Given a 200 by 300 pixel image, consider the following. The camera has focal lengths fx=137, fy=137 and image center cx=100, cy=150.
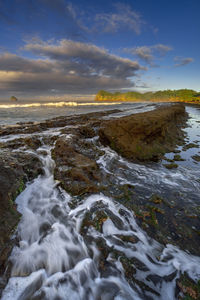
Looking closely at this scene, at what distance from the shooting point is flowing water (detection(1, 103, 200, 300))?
249 centimetres

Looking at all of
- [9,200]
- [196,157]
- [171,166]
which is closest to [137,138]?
[171,166]

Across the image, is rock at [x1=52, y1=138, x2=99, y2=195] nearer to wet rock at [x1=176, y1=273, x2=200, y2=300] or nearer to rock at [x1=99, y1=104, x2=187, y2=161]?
rock at [x1=99, y1=104, x2=187, y2=161]

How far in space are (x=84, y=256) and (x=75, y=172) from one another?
8.99ft

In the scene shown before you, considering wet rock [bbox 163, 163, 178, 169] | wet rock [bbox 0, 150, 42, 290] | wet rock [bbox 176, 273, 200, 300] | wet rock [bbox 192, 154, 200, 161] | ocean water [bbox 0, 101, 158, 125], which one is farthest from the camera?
ocean water [bbox 0, 101, 158, 125]

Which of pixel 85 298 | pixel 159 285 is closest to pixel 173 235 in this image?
pixel 159 285

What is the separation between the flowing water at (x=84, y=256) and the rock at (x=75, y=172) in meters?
0.34

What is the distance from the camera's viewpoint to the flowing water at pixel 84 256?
97.9 inches

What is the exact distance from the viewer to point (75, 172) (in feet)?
17.3

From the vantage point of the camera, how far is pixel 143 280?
2.62 metres

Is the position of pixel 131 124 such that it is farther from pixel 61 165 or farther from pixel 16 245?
pixel 16 245

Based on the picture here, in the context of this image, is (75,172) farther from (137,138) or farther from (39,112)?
(39,112)

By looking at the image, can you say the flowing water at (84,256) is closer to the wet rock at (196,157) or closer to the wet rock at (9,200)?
the wet rock at (9,200)

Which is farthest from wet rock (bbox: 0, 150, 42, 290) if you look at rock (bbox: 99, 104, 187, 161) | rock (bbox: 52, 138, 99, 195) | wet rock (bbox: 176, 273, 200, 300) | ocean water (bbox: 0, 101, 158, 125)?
ocean water (bbox: 0, 101, 158, 125)

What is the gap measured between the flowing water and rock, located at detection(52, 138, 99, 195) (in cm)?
34
